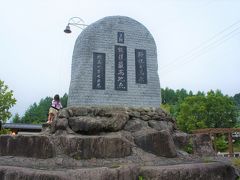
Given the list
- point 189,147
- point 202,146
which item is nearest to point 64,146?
point 189,147

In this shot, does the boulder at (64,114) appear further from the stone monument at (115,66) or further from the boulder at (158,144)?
the boulder at (158,144)

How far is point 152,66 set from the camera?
770cm

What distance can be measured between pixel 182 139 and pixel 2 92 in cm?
1542

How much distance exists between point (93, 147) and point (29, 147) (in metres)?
1.10

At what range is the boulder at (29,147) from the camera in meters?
4.70

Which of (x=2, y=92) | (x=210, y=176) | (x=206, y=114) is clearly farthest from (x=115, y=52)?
(x=206, y=114)

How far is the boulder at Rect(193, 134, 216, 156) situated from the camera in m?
5.92

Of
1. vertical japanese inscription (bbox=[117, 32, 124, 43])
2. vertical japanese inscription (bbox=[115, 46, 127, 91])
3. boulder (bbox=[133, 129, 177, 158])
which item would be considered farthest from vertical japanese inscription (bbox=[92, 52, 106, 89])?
boulder (bbox=[133, 129, 177, 158])

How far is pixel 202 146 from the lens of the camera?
6000 mm

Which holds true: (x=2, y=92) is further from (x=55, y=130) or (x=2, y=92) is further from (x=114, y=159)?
(x=114, y=159)

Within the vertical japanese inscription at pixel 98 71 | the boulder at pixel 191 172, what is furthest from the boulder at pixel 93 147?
the vertical japanese inscription at pixel 98 71

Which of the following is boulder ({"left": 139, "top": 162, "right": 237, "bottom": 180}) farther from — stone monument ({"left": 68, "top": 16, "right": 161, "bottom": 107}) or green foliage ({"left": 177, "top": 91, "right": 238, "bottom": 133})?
green foliage ({"left": 177, "top": 91, "right": 238, "bottom": 133})

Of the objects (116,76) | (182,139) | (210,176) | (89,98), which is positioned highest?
(116,76)

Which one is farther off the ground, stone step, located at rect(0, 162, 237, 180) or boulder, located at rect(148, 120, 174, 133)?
boulder, located at rect(148, 120, 174, 133)
